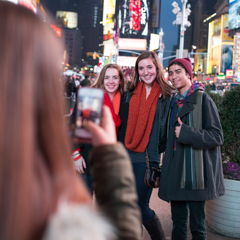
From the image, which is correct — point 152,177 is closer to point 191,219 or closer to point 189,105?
point 191,219

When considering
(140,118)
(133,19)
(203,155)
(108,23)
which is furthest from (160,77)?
(108,23)

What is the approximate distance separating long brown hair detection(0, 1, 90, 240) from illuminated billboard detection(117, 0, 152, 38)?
225ft

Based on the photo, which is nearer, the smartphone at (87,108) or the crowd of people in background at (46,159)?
the crowd of people in background at (46,159)

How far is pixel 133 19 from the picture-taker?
68.1 metres

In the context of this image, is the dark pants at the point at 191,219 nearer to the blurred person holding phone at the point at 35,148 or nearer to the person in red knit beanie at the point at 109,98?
the person in red knit beanie at the point at 109,98

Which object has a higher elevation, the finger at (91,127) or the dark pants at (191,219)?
the finger at (91,127)

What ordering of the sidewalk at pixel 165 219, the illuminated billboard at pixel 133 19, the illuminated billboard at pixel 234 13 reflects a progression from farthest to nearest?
the illuminated billboard at pixel 133 19
the illuminated billboard at pixel 234 13
the sidewalk at pixel 165 219

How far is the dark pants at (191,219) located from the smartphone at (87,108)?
7.75 feet

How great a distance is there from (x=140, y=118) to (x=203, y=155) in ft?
2.61

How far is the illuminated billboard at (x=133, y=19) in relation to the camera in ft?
222

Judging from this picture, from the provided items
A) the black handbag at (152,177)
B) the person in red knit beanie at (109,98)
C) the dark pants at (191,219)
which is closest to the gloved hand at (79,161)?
the person in red knit beanie at (109,98)

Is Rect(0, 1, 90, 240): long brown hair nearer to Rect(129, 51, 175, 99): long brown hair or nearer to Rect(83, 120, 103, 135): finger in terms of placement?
Rect(83, 120, 103, 135): finger

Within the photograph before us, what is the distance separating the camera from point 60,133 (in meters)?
0.94

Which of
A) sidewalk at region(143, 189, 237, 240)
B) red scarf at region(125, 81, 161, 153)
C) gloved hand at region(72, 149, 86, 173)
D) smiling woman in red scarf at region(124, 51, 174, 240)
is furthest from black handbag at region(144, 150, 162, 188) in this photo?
sidewalk at region(143, 189, 237, 240)
